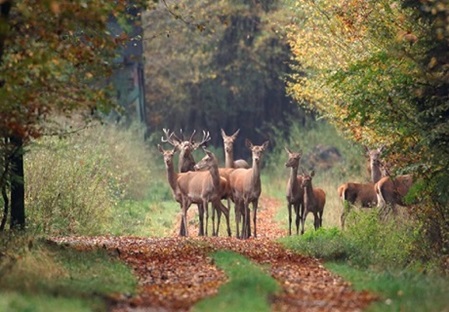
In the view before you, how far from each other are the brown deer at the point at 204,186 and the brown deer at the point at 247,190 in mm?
315

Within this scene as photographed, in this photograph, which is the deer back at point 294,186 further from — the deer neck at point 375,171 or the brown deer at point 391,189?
the deer neck at point 375,171

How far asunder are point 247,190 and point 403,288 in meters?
13.0

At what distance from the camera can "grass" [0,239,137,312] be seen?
42.3 ft

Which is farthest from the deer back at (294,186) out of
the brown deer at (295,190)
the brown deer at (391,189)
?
the brown deer at (391,189)

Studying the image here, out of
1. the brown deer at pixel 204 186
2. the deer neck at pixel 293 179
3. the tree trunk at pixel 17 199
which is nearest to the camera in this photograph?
the tree trunk at pixel 17 199

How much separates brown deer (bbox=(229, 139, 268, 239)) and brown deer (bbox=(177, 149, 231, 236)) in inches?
12.4

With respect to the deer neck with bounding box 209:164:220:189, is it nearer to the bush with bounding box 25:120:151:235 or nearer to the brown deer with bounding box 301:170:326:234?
the brown deer with bounding box 301:170:326:234

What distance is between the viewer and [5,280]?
1420 cm

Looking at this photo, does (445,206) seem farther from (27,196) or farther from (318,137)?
(318,137)

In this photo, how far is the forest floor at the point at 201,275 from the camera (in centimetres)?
1334

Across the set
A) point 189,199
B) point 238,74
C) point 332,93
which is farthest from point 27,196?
point 238,74

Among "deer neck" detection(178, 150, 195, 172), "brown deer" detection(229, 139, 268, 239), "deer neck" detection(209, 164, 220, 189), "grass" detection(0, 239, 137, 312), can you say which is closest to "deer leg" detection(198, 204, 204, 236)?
"deer neck" detection(209, 164, 220, 189)

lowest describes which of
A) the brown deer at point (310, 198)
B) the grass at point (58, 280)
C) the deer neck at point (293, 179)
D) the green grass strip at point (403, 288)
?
the green grass strip at point (403, 288)

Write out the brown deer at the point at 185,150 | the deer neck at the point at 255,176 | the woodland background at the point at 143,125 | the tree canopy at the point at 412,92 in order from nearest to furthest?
the woodland background at the point at 143,125, the tree canopy at the point at 412,92, the deer neck at the point at 255,176, the brown deer at the point at 185,150
